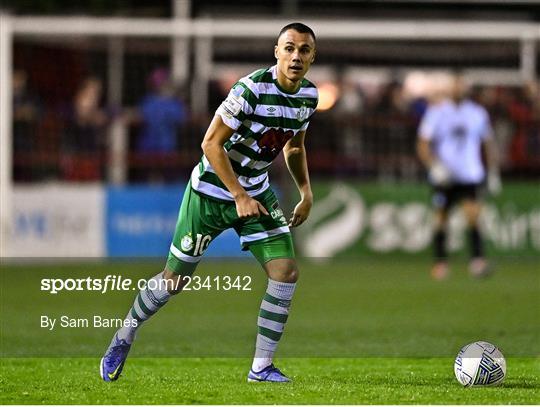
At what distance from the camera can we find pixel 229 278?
15242 millimetres

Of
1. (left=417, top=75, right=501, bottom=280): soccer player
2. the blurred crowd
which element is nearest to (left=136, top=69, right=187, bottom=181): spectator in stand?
the blurred crowd

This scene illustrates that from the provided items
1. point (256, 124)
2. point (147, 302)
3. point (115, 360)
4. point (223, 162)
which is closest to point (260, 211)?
point (223, 162)

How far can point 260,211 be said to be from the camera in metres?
7.70

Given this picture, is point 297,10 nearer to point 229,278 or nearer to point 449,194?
point 449,194

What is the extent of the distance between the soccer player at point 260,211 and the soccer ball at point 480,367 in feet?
3.38

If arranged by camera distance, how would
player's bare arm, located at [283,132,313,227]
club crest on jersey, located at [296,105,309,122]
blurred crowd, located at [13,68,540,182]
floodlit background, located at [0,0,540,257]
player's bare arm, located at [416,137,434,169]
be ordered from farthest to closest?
blurred crowd, located at [13,68,540,182]
floodlit background, located at [0,0,540,257]
player's bare arm, located at [416,137,434,169]
player's bare arm, located at [283,132,313,227]
club crest on jersey, located at [296,105,309,122]

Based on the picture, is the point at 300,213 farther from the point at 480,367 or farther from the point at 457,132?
the point at 457,132

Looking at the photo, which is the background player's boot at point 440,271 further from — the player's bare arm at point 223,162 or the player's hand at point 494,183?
the player's bare arm at point 223,162

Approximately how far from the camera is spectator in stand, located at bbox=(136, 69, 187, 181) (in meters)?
19.0

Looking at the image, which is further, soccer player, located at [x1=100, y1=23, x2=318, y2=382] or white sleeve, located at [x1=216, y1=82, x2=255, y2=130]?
soccer player, located at [x1=100, y1=23, x2=318, y2=382]

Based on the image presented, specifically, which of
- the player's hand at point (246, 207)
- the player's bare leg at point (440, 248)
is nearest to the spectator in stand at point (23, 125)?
the player's bare leg at point (440, 248)

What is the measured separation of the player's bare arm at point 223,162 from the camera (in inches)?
297

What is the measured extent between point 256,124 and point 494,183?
34.6 feet
